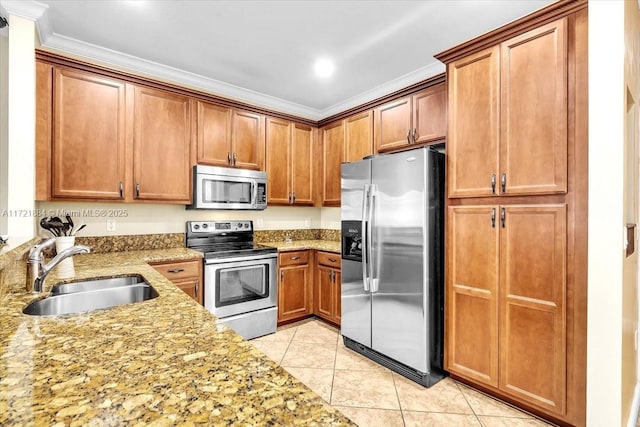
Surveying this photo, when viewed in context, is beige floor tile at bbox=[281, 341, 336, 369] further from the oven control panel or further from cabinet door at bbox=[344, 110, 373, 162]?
cabinet door at bbox=[344, 110, 373, 162]

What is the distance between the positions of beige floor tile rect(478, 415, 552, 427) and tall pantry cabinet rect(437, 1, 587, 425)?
0.20 feet

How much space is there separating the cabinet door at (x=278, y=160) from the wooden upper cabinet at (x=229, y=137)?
111mm

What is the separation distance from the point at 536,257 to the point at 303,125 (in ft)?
9.26

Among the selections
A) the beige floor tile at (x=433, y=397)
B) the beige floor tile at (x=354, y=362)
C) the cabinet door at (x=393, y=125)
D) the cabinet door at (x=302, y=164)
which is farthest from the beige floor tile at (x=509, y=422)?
the cabinet door at (x=302, y=164)

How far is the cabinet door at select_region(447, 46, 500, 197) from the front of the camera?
206 cm

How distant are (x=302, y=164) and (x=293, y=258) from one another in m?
1.17

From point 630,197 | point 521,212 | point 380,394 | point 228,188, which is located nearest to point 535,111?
point 521,212

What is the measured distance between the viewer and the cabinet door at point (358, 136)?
11.1 ft

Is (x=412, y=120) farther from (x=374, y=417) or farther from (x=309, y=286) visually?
(x=374, y=417)

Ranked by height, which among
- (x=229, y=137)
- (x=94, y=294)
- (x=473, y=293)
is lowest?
(x=473, y=293)

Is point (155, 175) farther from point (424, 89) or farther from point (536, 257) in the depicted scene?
point (536, 257)

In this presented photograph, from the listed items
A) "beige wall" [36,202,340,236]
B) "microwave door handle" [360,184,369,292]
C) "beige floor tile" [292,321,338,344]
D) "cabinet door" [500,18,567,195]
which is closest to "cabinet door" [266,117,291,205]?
Result: "beige wall" [36,202,340,236]

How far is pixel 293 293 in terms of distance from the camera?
11.4 feet

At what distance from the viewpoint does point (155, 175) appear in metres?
2.84
